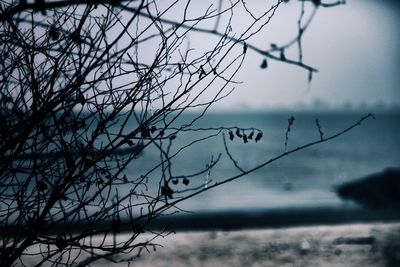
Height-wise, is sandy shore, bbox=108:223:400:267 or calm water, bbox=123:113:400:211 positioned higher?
calm water, bbox=123:113:400:211

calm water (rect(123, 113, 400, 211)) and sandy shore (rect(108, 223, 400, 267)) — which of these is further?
calm water (rect(123, 113, 400, 211))

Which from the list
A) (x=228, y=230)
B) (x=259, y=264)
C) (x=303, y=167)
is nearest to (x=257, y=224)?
(x=228, y=230)

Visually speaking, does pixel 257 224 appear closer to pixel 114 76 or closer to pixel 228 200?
pixel 228 200

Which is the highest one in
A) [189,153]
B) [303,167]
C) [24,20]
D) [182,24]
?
[189,153]

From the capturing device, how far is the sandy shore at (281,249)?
892 centimetres

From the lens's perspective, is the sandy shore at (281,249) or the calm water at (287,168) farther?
the calm water at (287,168)

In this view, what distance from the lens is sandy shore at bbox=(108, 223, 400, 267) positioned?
892 cm

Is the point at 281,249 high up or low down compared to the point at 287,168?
down

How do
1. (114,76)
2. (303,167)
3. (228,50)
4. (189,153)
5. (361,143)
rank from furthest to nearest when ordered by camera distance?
(361,143), (189,153), (303,167), (114,76), (228,50)

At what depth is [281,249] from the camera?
10.0 meters

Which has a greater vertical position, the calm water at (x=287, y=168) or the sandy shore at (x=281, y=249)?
the calm water at (x=287, y=168)

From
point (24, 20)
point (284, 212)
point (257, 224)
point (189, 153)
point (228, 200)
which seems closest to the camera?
point (24, 20)

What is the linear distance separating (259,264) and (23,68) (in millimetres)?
6854

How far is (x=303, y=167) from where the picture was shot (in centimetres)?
4500
